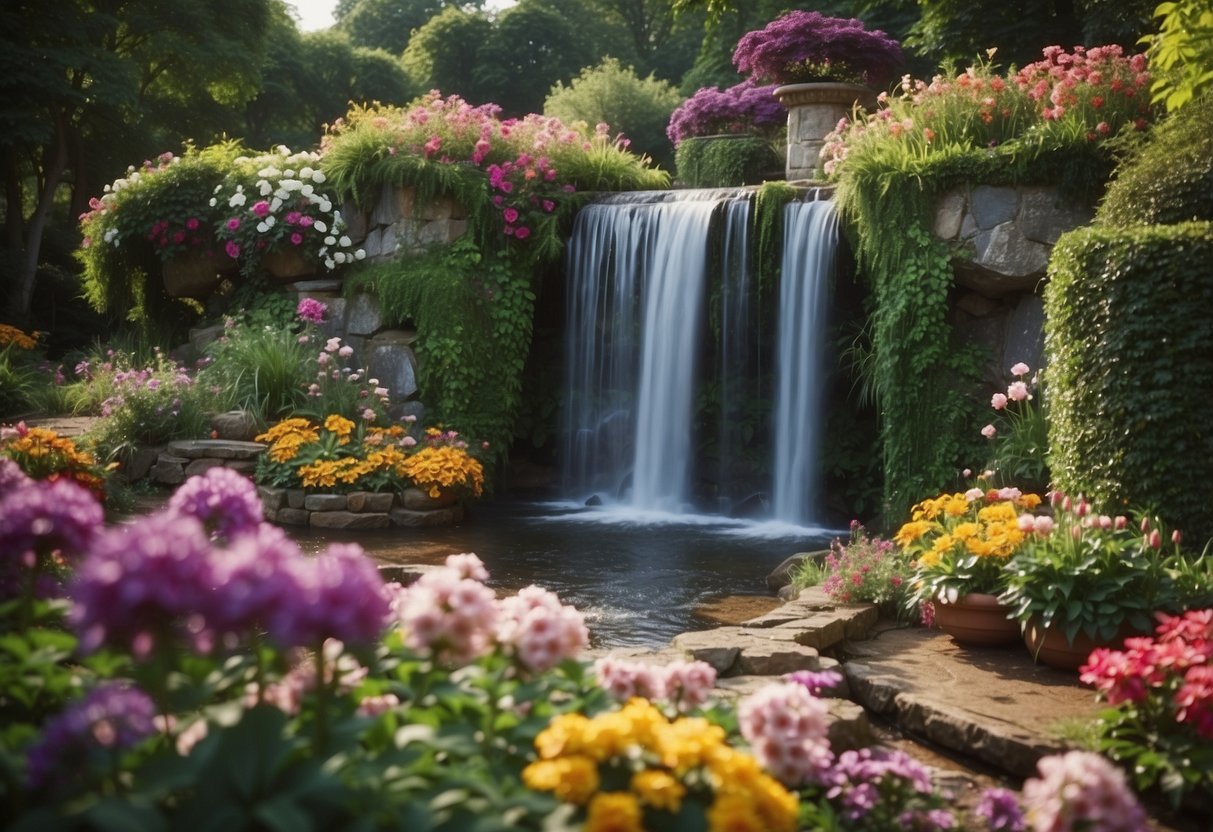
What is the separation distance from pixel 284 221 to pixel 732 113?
24.7 ft

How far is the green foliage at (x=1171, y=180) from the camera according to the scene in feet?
19.9

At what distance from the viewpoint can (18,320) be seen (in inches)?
623

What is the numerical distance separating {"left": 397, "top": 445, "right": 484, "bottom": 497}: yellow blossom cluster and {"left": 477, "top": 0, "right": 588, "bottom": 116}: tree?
24.5 m

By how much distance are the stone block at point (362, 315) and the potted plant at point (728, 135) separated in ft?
18.9

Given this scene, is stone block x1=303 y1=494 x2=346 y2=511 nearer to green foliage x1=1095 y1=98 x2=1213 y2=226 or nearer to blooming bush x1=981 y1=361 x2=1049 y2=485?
blooming bush x1=981 y1=361 x2=1049 y2=485

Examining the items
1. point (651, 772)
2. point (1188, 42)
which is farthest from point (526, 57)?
point (651, 772)

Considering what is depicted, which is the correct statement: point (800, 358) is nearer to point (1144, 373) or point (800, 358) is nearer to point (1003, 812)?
point (1144, 373)

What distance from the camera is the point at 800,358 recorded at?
29.8 ft

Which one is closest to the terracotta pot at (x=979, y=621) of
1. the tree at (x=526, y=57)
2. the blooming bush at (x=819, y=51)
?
the blooming bush at (x=819, y=51)

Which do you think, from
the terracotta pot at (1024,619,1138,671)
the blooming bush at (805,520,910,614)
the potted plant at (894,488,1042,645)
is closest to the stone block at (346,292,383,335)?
the blooming bush at (805,520,910,614)

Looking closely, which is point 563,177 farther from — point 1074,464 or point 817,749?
point 817,749

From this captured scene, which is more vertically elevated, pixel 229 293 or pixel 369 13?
pixel 369 13

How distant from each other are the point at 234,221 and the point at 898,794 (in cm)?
944

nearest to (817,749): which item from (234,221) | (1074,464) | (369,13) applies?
(1074,464)
